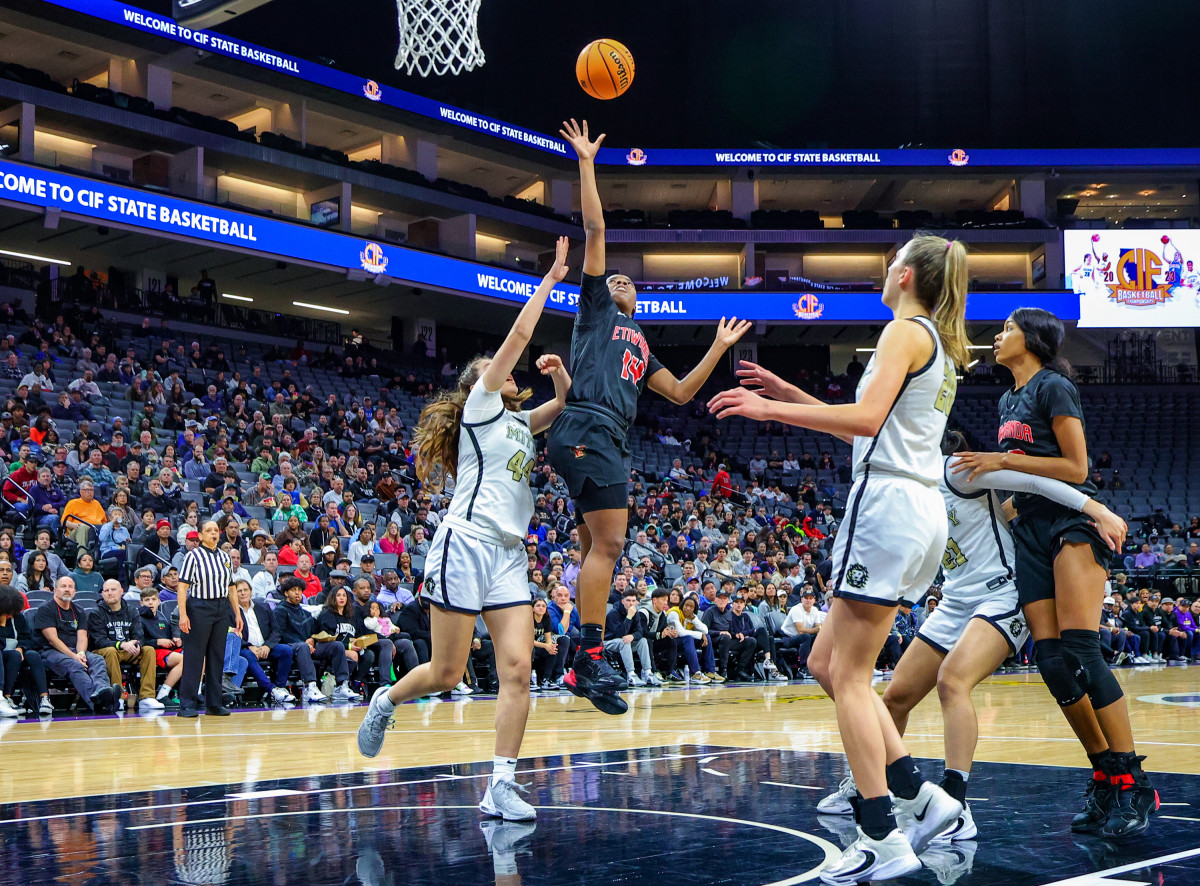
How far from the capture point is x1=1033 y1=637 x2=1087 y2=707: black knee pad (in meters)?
4.26

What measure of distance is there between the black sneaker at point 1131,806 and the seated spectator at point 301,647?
8.35m

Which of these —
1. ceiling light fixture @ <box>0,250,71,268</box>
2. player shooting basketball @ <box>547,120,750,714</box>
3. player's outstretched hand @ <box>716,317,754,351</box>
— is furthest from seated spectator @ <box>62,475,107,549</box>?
ceiling light fixture @ <box>0,250,71,268</box>

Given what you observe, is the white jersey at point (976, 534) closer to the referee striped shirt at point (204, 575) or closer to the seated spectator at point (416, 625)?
the referee striped shirt at point (204, 575)

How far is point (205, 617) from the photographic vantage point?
9805mm

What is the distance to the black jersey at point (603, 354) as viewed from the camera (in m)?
5.19

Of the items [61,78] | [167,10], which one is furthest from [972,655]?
[61,78]

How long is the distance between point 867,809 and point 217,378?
19.0 m

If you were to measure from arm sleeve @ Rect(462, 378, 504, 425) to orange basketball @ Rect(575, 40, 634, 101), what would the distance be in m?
3.41

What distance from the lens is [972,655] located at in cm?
429

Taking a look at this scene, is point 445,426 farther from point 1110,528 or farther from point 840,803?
point 1110,528

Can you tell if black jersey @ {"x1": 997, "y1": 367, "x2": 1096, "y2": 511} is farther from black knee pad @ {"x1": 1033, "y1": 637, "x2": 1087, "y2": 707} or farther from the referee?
the referee

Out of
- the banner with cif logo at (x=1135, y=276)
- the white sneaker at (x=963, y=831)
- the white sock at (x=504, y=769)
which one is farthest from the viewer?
the banner with cif logo at (x=1135, y=276)

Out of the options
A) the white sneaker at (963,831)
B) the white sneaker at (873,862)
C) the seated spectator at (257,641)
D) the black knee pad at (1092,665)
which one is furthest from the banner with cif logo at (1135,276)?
the white sneaker at (873,862)

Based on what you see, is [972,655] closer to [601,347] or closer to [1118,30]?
[601,347]
